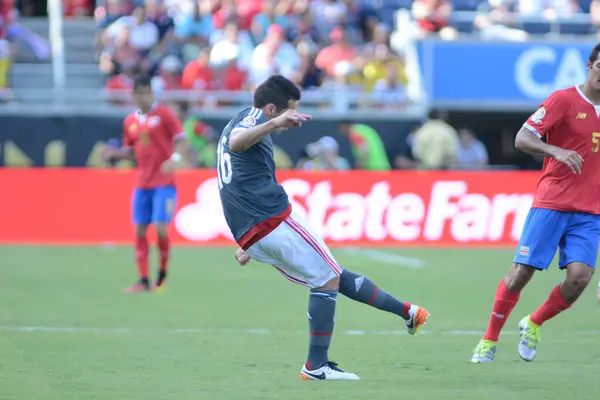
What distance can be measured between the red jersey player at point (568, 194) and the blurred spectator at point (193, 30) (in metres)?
15.5

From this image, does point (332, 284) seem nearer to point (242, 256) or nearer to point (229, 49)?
point (242, 256)

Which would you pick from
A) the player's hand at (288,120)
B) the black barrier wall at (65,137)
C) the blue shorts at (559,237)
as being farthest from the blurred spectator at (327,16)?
the player's hand at (288,120)

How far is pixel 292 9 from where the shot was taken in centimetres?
2456

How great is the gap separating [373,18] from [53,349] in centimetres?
1710

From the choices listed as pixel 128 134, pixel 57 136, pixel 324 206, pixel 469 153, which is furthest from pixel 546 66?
pixel 128 134

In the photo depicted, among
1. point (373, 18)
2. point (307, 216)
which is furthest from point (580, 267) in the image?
point (373, 18)

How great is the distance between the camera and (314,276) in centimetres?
780

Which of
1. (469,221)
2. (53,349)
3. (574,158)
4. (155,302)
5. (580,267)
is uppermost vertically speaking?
(574,158)

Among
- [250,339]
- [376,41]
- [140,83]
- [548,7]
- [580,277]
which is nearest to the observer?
[580,277]

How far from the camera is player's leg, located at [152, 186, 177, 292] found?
13680 millimetres

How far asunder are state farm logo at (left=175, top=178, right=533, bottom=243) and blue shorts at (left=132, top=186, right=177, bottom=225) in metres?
5.71

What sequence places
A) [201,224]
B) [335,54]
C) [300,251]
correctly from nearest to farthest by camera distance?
[300,251]
[201,224]
[335,54]

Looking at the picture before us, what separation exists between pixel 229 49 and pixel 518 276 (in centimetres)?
1495

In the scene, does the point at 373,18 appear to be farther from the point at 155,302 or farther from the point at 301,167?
the point at 155,302
